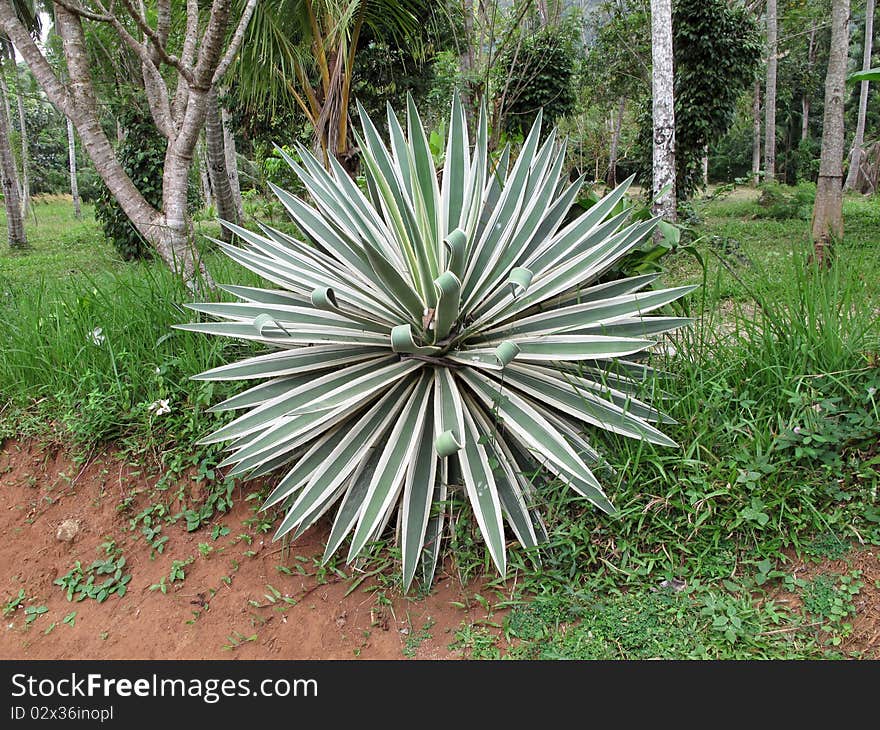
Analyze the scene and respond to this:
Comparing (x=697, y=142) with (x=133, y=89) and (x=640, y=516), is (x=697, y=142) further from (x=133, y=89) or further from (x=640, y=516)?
(x=640, y=516)

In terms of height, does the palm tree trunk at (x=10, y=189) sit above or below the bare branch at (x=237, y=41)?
Answer: below

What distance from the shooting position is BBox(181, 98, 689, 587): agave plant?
7.45 feet

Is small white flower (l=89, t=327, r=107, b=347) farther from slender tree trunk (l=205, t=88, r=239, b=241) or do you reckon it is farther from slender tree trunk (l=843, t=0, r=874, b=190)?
slender tree trunk (l=843, t=0, r=874, b=190)

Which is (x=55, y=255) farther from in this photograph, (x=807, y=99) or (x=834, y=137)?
(x=807, y=99)

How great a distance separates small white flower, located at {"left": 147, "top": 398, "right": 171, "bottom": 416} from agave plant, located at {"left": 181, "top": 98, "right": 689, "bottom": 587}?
16.6 inches

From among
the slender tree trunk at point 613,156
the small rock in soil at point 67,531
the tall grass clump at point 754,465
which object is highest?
the slender tree trunk at point 613,156

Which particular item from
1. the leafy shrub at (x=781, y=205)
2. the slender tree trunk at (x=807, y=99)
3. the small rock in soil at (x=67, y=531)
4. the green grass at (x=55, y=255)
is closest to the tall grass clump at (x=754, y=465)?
the small rock in soil at (x=67, y=531)

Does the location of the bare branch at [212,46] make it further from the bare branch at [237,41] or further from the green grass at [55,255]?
the green grass at [55,255]

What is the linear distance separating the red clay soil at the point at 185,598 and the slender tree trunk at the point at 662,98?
5.08 metres

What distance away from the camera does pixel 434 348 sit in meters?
2.38

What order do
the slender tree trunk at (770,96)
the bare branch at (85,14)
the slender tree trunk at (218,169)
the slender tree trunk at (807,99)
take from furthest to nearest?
the slender tree trunk at (807,99), the slender tree trunk at (770,96), the slender tree trunk at (218,169), the bare branch at (85,14)

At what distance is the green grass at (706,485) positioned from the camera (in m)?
2.05

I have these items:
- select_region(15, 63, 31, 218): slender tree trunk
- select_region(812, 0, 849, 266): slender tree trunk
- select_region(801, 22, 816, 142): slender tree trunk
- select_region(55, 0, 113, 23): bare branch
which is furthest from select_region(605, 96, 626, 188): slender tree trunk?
select_region(801, 22, 816, 142): slender tree trunk

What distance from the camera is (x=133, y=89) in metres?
9.25
